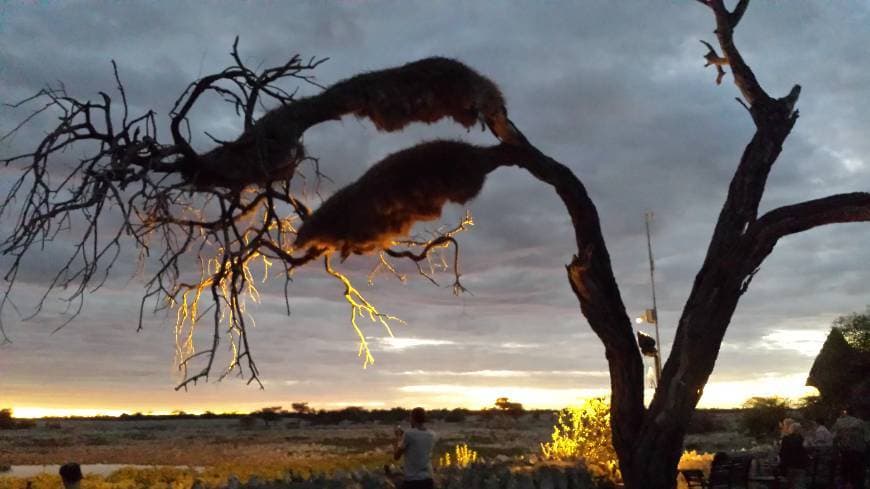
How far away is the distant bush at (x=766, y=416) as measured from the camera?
34.6 m

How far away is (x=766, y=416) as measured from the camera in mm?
34969

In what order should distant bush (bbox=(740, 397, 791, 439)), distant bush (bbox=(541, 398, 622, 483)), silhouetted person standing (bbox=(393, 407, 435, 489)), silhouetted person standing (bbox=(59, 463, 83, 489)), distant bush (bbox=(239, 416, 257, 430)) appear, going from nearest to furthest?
silhouetted person standing (bbox=(59, 463, 83, 489)) < silhouetted person standing (bbox=(393, 407, 435, 489)) < distant bush (bbox=(541, 398, 622, 483)) < distant bush (bbox=(740, 397, 791, 439)) < distant bush (bbox=(239, 416, 257, 430))

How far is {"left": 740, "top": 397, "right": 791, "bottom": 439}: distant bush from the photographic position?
1362 inches

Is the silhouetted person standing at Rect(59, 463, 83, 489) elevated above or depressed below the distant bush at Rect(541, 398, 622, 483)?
below

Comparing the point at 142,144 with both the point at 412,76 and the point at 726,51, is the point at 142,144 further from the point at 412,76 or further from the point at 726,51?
the point at 726,51

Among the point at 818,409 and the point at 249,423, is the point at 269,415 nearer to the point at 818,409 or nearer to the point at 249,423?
the point at 249,423

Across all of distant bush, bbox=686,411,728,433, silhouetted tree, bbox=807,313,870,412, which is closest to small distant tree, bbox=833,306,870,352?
silhouetted tree, bbox=807,313,870,412

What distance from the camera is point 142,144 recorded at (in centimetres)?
879

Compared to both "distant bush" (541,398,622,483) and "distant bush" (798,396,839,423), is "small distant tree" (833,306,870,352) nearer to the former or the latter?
"distant bush" (798,396,839,423)

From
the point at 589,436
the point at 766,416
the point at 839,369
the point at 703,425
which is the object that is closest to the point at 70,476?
the point at 589,436

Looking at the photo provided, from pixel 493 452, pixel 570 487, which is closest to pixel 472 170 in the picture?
pixel 570 487

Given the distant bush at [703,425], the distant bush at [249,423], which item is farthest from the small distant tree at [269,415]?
the distant bush at [703,425]

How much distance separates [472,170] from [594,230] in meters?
1.68

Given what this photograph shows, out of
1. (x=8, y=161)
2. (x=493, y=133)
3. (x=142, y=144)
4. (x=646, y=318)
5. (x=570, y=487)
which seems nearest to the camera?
(x=8, y=161)
